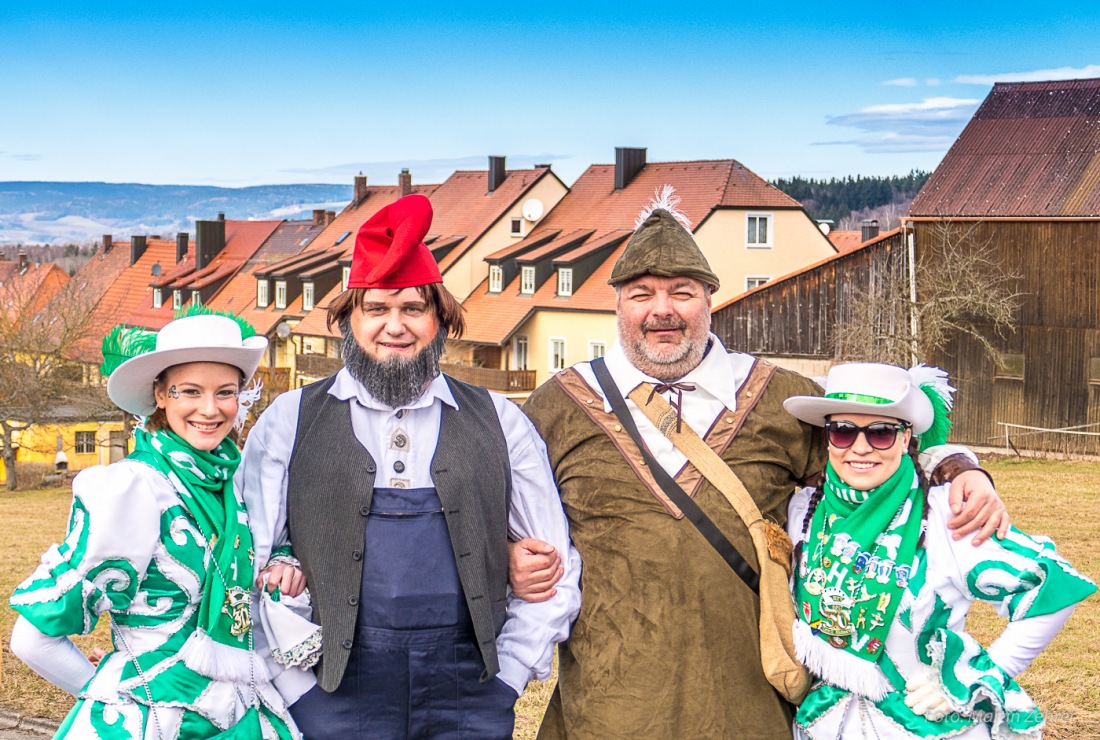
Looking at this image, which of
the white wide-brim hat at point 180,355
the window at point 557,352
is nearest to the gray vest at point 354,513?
the white wide-brim hat at point 180,355

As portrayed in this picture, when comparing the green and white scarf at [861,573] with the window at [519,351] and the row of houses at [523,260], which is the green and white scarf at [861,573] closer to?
the row of houses at [523,260]

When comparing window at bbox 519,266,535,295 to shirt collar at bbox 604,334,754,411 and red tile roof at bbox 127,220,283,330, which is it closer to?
red tile roof at bbox 127,220,283,330

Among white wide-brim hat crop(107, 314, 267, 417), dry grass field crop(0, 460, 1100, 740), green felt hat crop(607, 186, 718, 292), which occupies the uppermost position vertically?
green felt hat crop(607, 186, 718, 292)

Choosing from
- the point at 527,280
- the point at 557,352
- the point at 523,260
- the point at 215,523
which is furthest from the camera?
the point at 527,280

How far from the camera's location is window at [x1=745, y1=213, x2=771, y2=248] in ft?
110

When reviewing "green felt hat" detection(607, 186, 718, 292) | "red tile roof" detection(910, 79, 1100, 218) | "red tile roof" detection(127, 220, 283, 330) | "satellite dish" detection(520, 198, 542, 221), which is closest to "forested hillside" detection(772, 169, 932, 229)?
"red tile roof" detection(127, 220, 283, 330)

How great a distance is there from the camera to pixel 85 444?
43719 mm

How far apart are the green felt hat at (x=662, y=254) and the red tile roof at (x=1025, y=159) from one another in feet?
69.5

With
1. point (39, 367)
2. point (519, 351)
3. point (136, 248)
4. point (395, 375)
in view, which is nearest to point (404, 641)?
point (395, 375)

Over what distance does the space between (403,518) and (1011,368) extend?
74.5 ft

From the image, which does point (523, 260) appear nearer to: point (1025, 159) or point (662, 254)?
point (1025, 159)

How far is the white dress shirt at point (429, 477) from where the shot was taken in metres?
3.60

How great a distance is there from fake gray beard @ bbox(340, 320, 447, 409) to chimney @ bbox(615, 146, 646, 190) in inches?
1318

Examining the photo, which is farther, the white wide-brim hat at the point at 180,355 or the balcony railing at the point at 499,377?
the balcony railing at the point at 499,377
